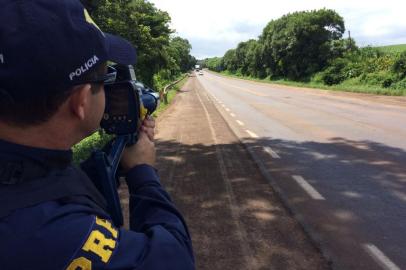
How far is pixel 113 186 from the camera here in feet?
4.51

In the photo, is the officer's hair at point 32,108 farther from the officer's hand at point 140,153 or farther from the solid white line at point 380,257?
the solid white line at point 380,257

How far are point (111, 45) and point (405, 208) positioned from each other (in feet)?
17.5

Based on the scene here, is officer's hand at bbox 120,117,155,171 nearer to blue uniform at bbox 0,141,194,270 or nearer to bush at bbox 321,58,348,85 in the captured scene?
blue uniform at bbox 0,141,194,270

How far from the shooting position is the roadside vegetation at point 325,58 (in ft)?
115

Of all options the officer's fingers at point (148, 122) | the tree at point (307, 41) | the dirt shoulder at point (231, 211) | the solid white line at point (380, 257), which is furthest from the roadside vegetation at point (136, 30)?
the tree at point (307, 41)

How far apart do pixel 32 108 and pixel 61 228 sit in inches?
11.6

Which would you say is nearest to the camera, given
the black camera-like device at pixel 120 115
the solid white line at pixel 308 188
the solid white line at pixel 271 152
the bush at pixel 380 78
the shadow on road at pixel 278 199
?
the black camera-like device at pixel 120 115

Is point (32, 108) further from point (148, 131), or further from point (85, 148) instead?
point (85, 148)

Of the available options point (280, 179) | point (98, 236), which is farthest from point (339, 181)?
point (98, 236)

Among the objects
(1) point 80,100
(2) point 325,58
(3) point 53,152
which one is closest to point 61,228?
(3) point 53,152

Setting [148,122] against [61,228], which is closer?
[61,228]

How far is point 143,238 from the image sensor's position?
1189 millimetres

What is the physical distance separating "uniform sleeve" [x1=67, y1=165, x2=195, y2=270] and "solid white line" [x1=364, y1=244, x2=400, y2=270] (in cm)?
344

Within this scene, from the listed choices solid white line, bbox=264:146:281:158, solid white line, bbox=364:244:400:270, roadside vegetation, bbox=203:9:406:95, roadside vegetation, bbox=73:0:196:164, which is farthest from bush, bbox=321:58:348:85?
solid white line, bbox=364:244:400:270
